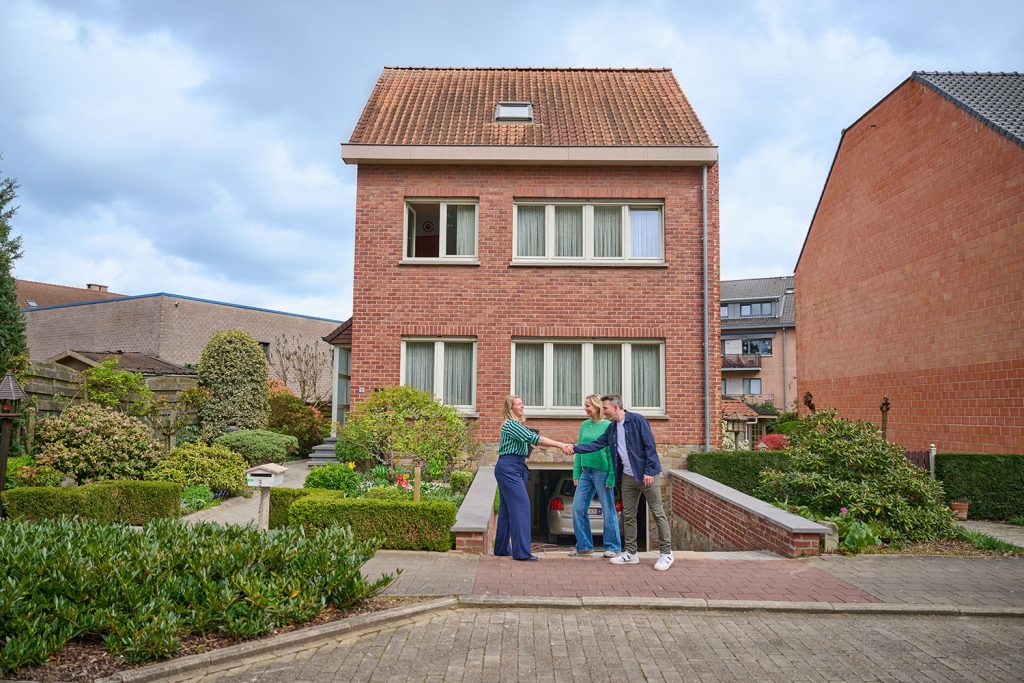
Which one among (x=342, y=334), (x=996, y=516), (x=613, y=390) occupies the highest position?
(x=342, y=334)

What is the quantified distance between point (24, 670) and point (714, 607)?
197 inches

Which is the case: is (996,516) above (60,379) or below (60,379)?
below

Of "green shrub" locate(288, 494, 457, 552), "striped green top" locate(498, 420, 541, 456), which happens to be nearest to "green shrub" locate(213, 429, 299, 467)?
"green shrub" locate(288, 494, 457, 552)

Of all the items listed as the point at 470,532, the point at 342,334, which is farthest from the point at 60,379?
the point at 470,532

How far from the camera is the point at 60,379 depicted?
1309cm

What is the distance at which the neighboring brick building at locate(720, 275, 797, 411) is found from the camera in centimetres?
4516

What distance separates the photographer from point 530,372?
1411 centimetres

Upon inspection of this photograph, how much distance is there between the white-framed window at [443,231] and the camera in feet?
46.9

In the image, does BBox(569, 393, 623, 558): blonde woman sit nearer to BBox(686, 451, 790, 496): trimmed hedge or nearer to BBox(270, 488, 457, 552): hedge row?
BBox(270, 488, 457, 552): hedge row

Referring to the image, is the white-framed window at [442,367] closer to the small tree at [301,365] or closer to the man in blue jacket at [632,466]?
the man in blue jacket at [632,466]

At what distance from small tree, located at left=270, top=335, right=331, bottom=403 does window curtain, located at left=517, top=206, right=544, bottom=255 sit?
55.6ft

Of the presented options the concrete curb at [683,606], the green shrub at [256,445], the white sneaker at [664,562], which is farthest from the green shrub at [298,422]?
the concrete curb at [683,606]

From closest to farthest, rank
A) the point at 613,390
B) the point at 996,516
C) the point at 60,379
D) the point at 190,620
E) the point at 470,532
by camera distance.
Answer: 1. the point at 190,620
2. the point at 470,532
3. the point at 996,516
4. the point at 60,379
5. the point at 613,390

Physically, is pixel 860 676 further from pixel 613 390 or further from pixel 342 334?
pixel 342 334
